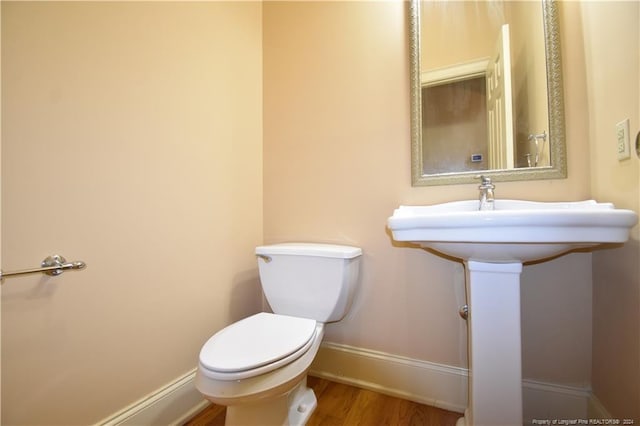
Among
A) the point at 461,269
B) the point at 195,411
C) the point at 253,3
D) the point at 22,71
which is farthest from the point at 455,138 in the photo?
the point at 195,411

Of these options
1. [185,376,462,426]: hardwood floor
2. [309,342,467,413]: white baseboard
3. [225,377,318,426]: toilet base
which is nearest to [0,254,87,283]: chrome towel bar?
[225,377,318,426]: toilet base

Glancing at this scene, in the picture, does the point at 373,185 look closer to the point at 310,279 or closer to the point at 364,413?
the point at 310,279

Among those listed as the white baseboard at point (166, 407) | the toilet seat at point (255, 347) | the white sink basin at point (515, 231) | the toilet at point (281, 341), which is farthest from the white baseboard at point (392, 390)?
the white sink basin at point (515, 231)

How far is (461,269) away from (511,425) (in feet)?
1.66

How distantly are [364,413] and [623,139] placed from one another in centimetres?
128

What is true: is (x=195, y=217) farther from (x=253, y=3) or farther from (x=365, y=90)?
(x=253, y=3)

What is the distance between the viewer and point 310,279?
1134mm

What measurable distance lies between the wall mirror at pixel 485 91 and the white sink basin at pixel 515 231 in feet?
1.09

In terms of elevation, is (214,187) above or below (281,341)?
above

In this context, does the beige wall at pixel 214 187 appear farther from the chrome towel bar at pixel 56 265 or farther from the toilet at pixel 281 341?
the toilet at pixel 281 341

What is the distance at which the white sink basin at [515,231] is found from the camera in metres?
0.61

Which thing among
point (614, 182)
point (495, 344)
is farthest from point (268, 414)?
point (614, 182)

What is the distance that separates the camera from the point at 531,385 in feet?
3.39

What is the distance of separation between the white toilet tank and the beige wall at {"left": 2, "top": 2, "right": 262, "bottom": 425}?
0.25 m
